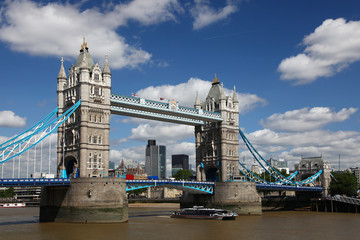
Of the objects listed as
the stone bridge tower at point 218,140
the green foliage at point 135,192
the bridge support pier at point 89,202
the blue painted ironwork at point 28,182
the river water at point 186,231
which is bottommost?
the river water at point 186,231

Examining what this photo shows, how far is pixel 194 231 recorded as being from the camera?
46.9 metres

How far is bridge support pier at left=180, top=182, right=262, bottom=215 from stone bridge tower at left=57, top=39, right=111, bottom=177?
68.0 feet

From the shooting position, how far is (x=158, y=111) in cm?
6969

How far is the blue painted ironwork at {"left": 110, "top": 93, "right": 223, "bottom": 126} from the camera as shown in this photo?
214 feet

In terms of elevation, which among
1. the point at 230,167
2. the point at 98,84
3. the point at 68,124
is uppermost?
the point at 98,84

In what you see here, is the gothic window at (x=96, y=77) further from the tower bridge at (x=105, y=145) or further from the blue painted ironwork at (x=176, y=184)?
the blue painted ironwork at (x=176, y=184)

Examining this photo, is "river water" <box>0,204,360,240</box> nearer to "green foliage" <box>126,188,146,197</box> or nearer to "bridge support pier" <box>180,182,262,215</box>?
"bridge support pier" <box>180,182,262,215</box>

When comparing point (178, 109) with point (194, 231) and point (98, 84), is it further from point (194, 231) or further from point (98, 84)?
point (194, 231)

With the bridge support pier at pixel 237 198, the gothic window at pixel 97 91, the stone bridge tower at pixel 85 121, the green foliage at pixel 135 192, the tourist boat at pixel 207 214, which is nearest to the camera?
the stone bridge tower at pixel 85 121

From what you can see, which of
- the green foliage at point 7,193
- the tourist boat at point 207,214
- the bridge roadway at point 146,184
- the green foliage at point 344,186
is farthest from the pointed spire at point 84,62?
the green foliage at point 7,193

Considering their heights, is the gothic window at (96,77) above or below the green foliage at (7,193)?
above

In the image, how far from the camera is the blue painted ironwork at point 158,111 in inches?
2571

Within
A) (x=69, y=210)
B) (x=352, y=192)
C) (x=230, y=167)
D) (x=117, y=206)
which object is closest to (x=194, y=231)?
(x=117, y=206)

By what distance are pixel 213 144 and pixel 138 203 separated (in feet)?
163
